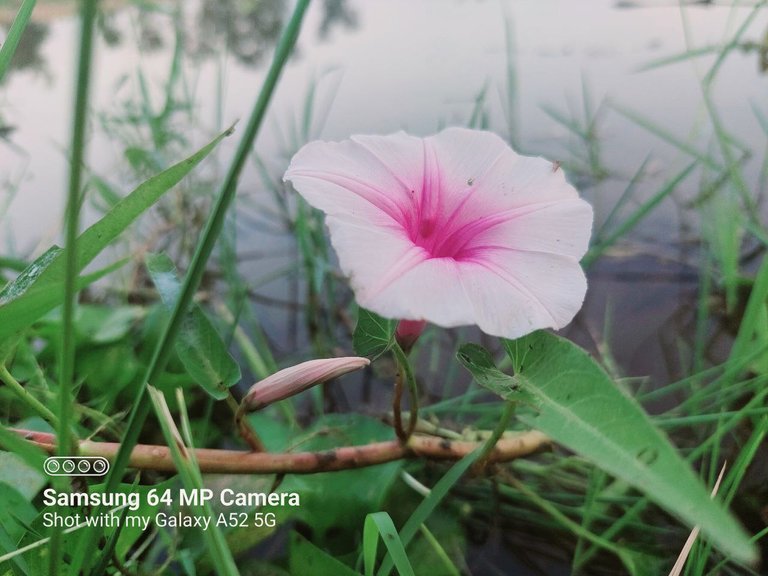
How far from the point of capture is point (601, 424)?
350 millimetres

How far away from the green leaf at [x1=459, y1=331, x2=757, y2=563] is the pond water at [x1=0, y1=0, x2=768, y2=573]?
1.82 ft

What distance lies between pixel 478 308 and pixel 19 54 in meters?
2.14

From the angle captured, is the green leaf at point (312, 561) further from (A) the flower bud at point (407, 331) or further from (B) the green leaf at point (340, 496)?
(A) the flower bud at point (407, 331)

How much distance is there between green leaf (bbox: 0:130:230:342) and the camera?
0.39 metres

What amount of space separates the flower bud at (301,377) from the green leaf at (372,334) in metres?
0.02

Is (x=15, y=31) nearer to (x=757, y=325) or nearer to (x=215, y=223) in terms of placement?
(x=215, y=223)

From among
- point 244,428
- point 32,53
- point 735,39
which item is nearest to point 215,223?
point 244,428

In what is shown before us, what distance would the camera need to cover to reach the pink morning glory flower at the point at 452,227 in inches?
16.1

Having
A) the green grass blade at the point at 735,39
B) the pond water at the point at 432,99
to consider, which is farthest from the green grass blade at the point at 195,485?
the green grass blade at the point at 735,39

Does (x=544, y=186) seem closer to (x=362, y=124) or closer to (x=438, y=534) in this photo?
(x=438, y=534)

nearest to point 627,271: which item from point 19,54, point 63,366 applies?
point 63,366

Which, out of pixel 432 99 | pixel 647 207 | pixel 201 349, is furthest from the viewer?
pixel 432 99

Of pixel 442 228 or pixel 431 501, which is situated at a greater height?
pixel 442 228

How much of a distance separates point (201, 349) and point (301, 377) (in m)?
0.12
